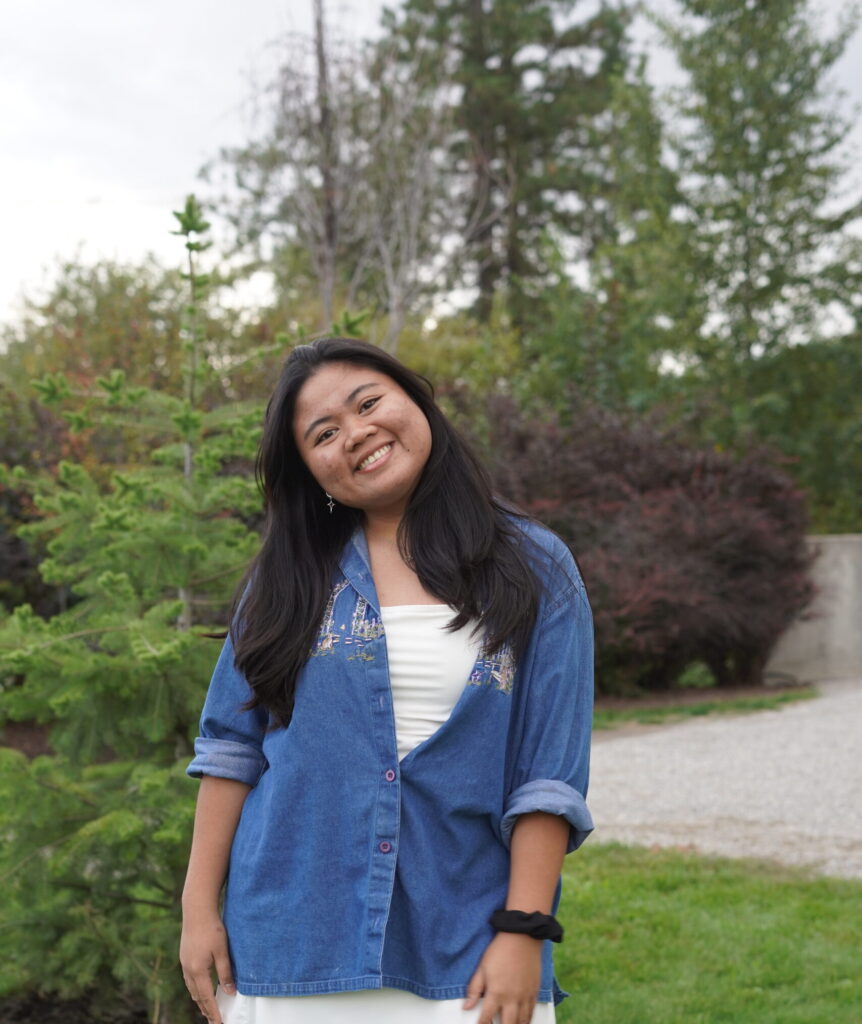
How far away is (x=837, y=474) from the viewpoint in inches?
620

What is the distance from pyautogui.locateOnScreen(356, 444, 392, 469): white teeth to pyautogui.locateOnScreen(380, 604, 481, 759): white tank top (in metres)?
0.30

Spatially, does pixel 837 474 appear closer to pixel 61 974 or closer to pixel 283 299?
pixel 283 299

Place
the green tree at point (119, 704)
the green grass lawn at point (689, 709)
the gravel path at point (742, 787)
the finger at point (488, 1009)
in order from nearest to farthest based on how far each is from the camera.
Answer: the finger at point (488, 1009)
the green tree at point (119, 704)
the gravel path at point (742, 787)
the green grass lawn at point (689, 709)

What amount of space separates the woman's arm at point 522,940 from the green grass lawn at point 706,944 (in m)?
2.14

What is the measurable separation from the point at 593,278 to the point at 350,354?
→ 16.4 metres

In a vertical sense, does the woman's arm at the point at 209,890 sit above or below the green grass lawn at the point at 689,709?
above

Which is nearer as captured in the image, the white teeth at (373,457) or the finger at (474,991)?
the finger at (474,991)

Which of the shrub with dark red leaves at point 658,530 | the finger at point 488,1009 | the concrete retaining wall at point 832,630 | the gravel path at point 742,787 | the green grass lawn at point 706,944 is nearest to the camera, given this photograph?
the finger at point 488,1009

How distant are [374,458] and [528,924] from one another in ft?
2.59

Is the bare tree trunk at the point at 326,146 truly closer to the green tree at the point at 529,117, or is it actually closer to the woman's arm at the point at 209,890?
the green tree at the point at 529,117

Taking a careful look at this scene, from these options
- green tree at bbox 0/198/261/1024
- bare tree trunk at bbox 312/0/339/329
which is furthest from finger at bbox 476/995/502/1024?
bare tree trunk at bbox 312/0/339/329

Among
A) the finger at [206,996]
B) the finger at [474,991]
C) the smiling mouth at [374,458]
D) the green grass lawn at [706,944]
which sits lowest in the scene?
the green grass lawn at [706,944]

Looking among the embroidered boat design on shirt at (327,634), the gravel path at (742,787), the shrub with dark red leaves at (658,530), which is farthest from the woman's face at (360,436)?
the shrub with dark red leaves at (658,530)

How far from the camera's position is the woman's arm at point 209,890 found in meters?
1.96
